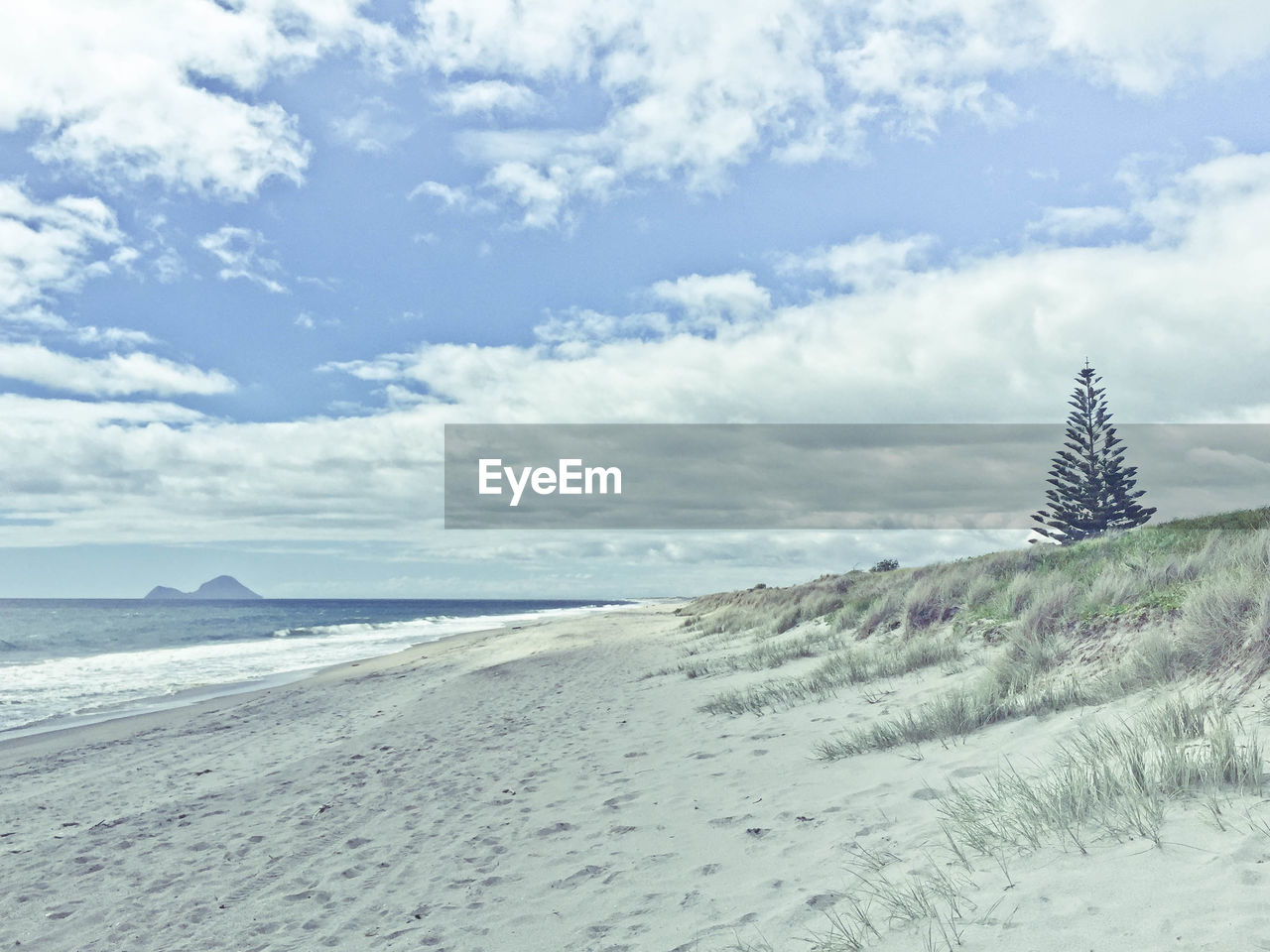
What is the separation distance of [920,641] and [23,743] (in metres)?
16.1

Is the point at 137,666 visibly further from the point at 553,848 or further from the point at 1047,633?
the point at 1047,633

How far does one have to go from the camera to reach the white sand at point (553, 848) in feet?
12.4

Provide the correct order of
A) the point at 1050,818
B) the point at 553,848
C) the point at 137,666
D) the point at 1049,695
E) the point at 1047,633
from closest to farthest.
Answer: the point at 1050,818
the point at 553,848
the point at 1049,695
the point at 1047,633
the point at 137,666

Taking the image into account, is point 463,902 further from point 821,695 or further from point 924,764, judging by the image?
point 821,695

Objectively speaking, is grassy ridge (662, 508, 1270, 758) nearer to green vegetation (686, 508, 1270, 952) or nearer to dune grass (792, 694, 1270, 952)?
green vegetation (686, 508, 1270, 952)

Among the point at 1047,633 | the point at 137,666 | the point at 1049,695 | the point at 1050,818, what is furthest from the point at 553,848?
the point at 137,666

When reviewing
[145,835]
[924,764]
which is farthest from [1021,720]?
[145,835]

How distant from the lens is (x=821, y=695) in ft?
34.9

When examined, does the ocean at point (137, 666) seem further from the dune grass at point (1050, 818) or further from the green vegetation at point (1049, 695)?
the dune grass at point (1050, 818)

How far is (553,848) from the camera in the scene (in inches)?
256

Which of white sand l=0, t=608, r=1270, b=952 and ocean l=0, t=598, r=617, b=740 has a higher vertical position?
white sand l=0, t=608, r=1270, b=952

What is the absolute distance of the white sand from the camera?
3768 millimetres

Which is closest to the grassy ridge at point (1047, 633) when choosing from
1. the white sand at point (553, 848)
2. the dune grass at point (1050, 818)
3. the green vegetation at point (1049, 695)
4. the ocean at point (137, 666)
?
the green vegetation at point (1049, 695)

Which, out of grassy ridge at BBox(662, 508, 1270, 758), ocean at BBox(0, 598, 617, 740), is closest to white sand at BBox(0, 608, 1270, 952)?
grassy ridge at BBox(662, 508, 1270, 758)
